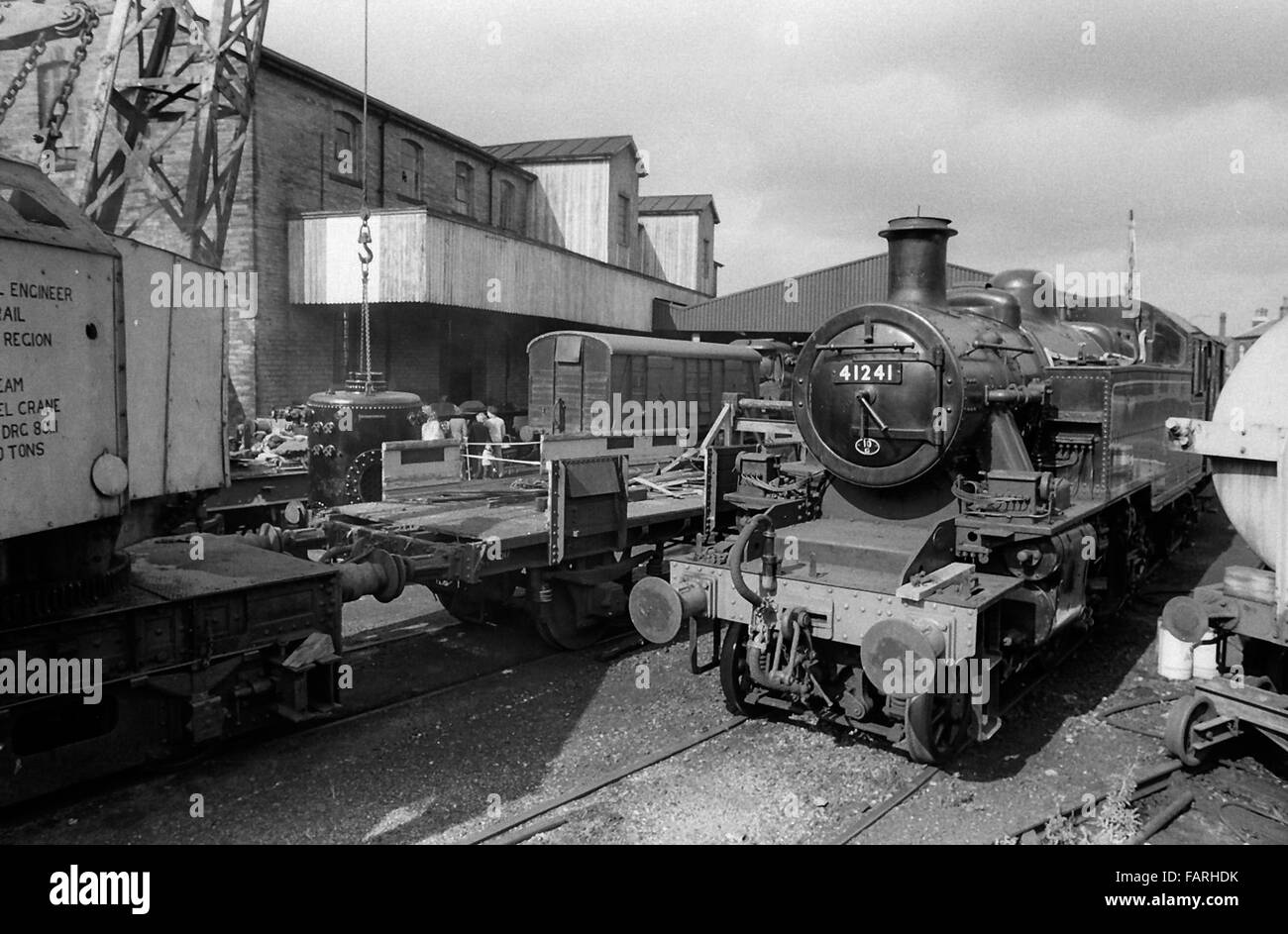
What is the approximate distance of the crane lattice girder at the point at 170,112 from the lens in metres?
12.6

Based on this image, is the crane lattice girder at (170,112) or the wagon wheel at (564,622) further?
the crane lattice girder at (170,112)

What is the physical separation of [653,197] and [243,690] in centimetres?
3433

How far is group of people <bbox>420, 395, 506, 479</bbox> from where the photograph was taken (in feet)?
37.7

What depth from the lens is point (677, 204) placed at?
3650 cm

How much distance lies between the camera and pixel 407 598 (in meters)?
10.2

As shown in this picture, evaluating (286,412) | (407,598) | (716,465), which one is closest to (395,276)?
(286,412)

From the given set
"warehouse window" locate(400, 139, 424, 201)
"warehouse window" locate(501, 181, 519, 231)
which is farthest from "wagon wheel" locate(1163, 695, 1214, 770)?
"warehouse window" locate(501, 181, 519, 231)

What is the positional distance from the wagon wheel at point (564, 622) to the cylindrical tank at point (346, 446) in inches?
96.6

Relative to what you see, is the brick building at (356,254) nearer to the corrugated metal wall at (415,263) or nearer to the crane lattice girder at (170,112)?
the corrugated metal wall at (415,263)

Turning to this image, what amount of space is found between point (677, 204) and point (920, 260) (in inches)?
1220

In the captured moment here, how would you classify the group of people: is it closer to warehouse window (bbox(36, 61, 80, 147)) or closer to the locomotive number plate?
the locomotive number plate

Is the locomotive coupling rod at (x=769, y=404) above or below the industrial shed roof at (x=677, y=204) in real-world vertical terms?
below

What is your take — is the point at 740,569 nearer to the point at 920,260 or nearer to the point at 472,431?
the point at 920,260

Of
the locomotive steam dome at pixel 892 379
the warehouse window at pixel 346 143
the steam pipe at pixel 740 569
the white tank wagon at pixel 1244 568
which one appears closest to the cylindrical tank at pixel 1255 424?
the white tank wagon at pixel 1244 568
